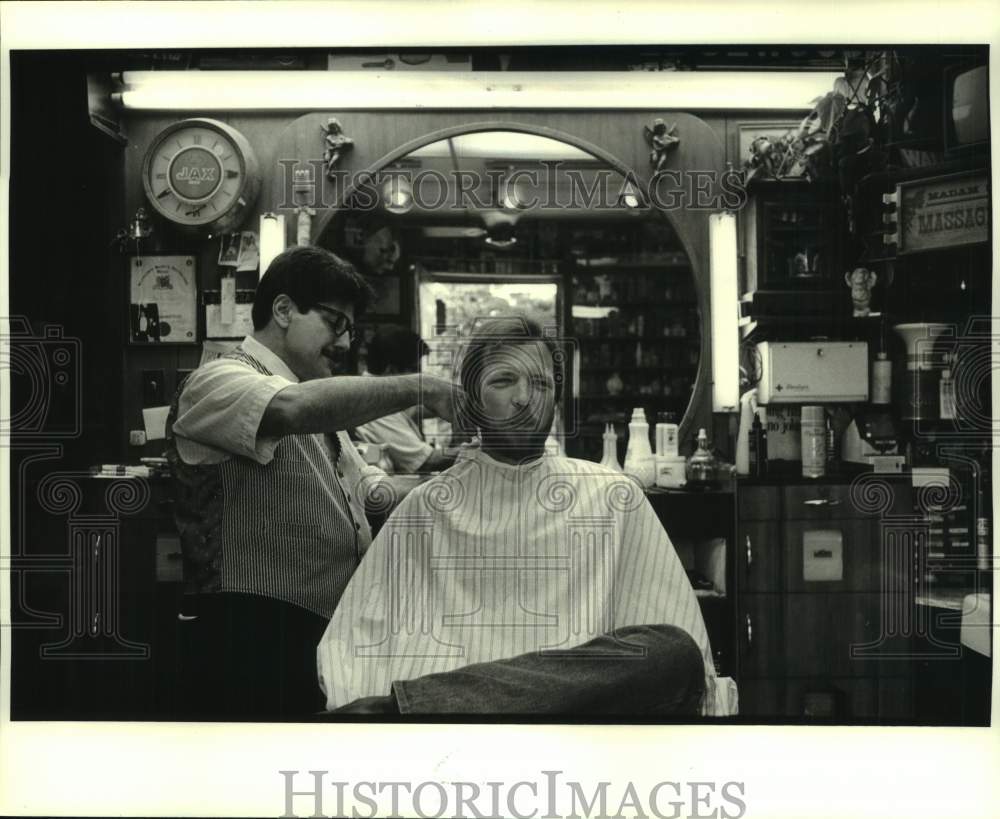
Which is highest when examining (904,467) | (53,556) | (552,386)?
(552,386)

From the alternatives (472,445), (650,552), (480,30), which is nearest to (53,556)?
(472,445)

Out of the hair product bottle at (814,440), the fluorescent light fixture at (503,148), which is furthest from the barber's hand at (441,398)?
the hair product bottle at (814,440)

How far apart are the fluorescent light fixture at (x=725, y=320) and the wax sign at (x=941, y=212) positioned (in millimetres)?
441

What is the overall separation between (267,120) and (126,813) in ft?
6.33

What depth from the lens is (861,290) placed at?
2.83 metres

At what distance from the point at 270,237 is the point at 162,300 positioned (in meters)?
0.34

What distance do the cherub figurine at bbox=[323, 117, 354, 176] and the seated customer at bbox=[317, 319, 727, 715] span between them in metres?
0.63

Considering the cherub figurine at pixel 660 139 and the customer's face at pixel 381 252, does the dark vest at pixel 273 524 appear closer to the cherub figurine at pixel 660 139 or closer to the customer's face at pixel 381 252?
the customer's face at pixel 381 252

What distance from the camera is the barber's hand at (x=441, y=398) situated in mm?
2730

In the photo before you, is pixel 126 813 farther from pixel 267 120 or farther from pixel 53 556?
pixel 267 120

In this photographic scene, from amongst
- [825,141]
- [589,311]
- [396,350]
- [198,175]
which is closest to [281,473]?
[396,350]

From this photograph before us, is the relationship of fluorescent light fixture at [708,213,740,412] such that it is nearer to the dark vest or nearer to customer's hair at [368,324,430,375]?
customer's hair at [368,324,430,375]

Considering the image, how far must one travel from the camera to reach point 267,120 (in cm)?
278

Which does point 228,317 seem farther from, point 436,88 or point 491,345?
point 436,88
